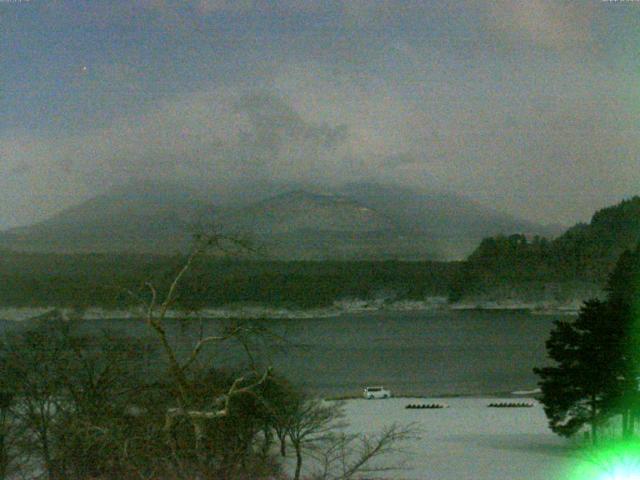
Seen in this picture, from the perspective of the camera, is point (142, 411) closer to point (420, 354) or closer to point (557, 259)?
point (557, 259)

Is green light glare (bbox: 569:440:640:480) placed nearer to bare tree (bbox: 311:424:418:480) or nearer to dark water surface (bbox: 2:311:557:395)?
bare tree (bbox: 311:424:418:480)

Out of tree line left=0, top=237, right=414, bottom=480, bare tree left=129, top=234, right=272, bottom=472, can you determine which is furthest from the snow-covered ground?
bare tree left=129, top=234, right=272, bottom=472

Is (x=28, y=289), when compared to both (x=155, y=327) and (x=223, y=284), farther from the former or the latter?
(x=155, y=327)

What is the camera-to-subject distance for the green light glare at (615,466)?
4277mm

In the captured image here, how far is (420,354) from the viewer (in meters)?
36.2

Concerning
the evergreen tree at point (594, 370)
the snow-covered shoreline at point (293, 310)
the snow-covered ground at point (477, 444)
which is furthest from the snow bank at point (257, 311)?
the evergreen tree at point (594, 370)

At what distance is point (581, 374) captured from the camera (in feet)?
25.7

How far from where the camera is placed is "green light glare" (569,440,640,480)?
4277 mm

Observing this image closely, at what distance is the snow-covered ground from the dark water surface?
1.99m

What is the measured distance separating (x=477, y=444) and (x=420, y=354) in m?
27.7

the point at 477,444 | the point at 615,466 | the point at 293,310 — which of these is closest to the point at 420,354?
the point at 293,310

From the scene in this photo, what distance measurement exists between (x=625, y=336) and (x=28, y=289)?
22.7ft

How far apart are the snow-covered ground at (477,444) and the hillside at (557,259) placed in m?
7.22

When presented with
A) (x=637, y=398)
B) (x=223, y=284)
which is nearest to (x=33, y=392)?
(x=223, y=284)
